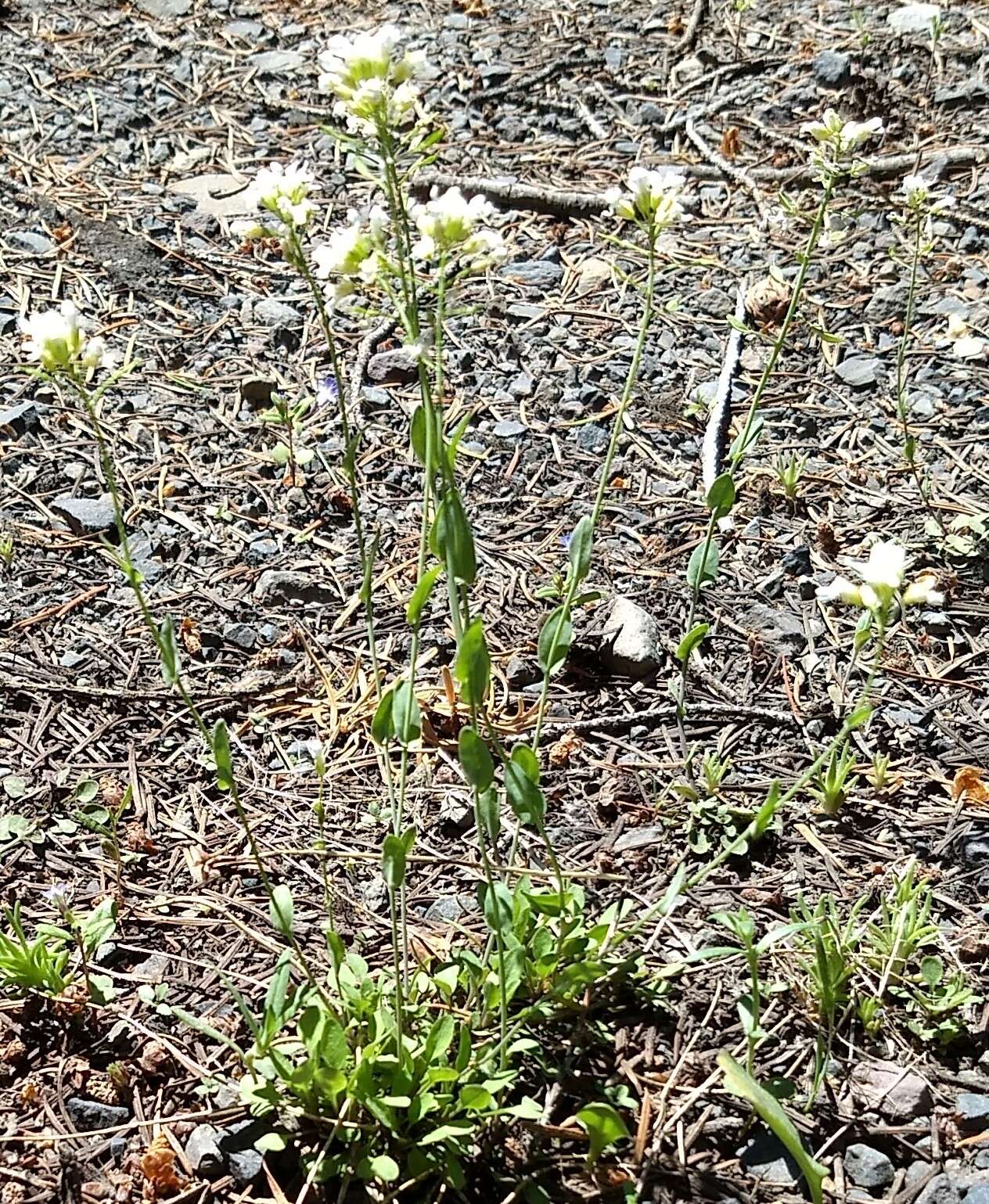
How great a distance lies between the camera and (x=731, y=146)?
14.3 ft

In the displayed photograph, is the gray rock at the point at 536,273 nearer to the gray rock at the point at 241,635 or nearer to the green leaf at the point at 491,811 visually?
the gray rock at the point at 241,635

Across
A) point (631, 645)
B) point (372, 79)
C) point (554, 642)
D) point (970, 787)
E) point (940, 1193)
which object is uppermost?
point (372, 79)

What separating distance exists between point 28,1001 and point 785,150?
3.75 metres

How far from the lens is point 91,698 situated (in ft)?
8.29

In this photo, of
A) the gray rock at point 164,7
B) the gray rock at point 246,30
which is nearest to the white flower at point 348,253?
the gray rock at point 246,30

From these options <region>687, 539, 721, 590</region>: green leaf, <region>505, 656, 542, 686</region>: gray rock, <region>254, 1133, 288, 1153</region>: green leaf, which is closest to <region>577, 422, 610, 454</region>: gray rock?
<region>505, 656, 542, 686</region>: gray rock

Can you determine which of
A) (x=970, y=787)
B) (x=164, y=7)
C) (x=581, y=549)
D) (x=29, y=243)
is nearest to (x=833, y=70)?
(x=164, y=7)

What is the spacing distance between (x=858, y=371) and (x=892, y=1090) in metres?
2.13

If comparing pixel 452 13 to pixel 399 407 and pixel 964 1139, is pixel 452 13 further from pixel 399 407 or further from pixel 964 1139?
pixel 964 1139

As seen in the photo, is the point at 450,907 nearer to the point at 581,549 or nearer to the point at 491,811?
the point at 491,811

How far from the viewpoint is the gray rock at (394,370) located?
135 inches

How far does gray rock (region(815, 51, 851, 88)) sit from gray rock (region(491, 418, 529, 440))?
7.72 ft

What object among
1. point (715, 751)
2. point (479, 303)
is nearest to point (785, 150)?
point (479, 303)

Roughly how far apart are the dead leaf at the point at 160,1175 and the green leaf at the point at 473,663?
82cm
